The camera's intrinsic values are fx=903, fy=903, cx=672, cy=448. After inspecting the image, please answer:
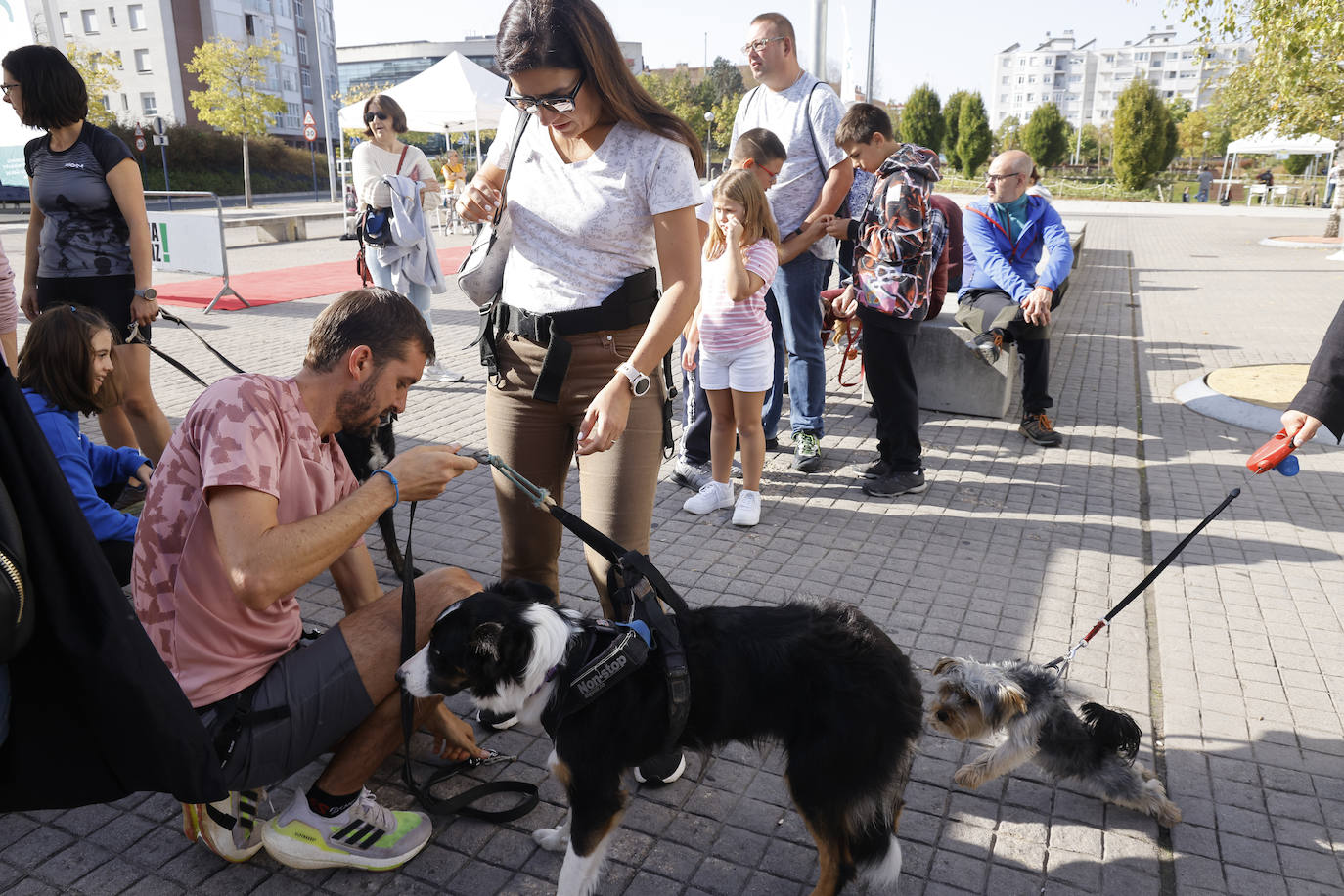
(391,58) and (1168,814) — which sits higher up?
(391,58)

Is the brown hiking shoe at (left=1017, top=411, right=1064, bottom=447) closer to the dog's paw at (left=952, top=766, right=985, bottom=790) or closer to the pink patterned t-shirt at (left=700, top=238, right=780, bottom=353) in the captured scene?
the pink patterned t-shirt at (left=700, top=238, right=780, bottom=353)

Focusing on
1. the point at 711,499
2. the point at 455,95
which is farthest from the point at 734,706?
the point at 455,95

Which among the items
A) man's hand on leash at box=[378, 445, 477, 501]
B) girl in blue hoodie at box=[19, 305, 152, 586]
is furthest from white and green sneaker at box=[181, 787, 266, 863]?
girl in blue hoodie at box=[19, 305, 152, 586]

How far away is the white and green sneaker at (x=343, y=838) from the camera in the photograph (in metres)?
2.45

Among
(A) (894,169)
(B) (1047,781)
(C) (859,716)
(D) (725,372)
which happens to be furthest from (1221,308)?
(C) (859,716)

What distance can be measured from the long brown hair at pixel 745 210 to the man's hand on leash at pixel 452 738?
2.90 m

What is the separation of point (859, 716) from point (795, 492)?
3.40m

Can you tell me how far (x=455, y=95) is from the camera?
62.6 feet

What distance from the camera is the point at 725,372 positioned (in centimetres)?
502

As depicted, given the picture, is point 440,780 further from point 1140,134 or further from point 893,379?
point 1140,134

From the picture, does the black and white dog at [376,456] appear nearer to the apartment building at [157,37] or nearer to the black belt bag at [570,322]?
the black belt bag at [570,322]

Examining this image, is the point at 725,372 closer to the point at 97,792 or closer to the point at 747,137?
the point at 747,137

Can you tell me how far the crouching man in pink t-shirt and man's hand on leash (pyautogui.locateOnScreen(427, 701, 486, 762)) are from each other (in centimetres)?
18

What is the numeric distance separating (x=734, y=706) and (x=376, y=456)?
2386 mm
